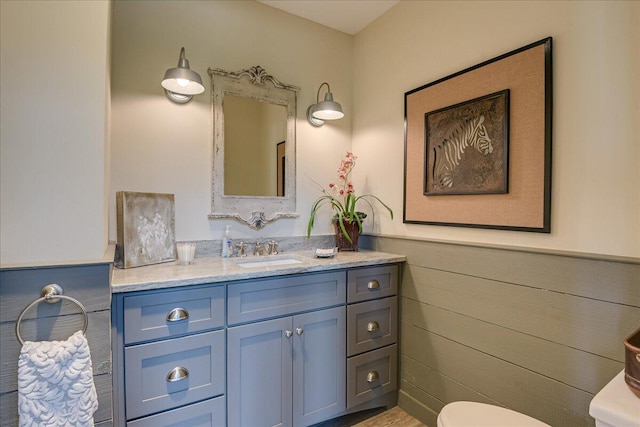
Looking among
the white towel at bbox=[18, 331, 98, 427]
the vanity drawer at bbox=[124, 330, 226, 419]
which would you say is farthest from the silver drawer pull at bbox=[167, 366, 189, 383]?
the white towel at bbox=[18, 331, 98, 427]

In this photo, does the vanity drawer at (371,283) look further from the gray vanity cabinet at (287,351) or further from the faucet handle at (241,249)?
the faucet handle at (241,249)

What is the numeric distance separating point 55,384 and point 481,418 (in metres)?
1.51

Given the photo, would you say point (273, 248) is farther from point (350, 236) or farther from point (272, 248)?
point (350, 236)

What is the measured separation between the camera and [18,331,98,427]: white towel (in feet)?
3.08

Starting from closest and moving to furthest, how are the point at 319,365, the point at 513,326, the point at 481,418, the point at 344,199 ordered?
the point at 481,418, the point at 513,326, the point at 319,365, the point at 344,199

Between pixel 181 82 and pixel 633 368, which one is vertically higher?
pixel 181 82

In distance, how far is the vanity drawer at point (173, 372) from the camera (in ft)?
4.29

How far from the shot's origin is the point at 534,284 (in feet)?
4.83

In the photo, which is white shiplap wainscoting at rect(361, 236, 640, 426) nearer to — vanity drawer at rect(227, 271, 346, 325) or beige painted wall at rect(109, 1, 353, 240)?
vanity drawer at rect(227, 271, 346, 325)

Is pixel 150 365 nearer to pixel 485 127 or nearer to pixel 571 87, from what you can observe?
pixel 485 127

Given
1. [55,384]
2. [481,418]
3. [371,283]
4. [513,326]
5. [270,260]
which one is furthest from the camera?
[270,260]

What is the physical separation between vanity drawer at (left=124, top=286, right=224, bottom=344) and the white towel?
0.96ft

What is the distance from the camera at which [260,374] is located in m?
1.59

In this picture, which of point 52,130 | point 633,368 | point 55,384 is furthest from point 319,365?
point 52,130
